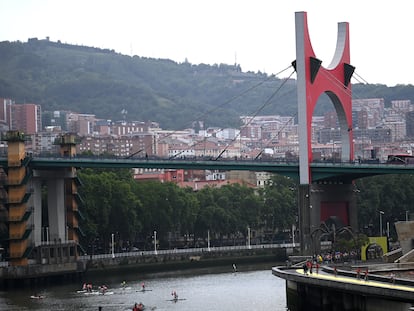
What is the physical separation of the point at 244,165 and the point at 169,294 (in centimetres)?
1827

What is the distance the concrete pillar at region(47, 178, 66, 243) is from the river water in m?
4.23

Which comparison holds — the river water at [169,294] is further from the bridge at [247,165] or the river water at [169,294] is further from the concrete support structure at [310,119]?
the bridge at [247,165]

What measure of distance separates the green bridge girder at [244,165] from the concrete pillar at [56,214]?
192cm

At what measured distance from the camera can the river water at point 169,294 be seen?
7125cm

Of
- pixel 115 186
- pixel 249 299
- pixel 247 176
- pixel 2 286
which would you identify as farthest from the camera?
pixel 247 176

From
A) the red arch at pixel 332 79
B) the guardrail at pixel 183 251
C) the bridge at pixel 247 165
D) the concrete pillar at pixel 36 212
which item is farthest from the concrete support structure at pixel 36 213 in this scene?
the red arch at pixel 332 79

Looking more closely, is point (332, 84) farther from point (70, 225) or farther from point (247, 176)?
point (247, 176)

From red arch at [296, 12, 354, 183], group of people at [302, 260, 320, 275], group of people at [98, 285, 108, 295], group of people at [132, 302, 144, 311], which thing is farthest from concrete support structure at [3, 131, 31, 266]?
group of people at [302, 260, 320, 275]

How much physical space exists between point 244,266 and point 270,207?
26126 mm

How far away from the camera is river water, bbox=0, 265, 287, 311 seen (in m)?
71.2

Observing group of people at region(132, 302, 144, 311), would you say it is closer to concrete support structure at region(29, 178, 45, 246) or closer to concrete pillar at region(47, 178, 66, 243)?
concrete support structure at region(29, 178, 45, 246)

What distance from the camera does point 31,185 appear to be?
96.2 meters

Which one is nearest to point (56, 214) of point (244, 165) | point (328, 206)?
point (244, 165)

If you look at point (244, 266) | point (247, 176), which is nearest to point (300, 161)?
point (244, 266)
